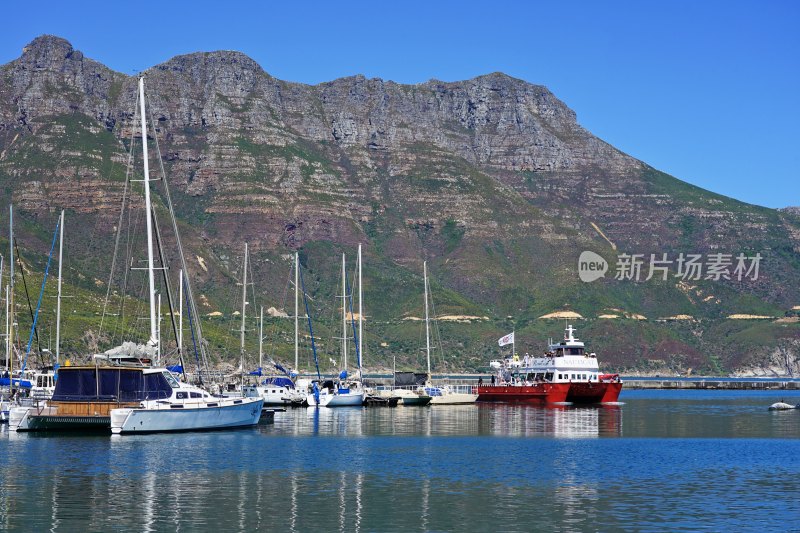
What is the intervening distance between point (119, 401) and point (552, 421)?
44337 millimetres

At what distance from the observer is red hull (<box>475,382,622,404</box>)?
144 meters

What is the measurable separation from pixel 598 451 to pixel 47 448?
34.2 metres

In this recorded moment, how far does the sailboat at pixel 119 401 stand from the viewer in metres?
76.9

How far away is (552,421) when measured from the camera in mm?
107500

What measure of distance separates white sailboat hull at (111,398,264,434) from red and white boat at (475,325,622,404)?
65055 millimetres

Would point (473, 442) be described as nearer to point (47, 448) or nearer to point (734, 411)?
point (47, 448)

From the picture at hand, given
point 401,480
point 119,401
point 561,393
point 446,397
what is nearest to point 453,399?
point 446,397

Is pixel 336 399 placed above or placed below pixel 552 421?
above

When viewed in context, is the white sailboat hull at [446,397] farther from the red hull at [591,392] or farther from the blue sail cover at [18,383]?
the blue sail cover at [18,383]

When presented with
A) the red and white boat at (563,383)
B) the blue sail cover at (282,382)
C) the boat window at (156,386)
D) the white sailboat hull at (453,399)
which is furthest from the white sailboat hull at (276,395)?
the boat window at (156,386)

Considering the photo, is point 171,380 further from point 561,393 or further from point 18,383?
point 561,393

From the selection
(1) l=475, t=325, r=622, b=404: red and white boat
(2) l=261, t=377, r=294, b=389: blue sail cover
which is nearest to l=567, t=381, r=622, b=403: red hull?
(1) l=475, t=325, r=622, b=404: red and white boat

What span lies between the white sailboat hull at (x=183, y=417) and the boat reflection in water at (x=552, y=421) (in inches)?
790

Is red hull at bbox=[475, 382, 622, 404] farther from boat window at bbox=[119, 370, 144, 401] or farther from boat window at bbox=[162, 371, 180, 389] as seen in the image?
boat window at bbox=[119, 370, 144, 401]
